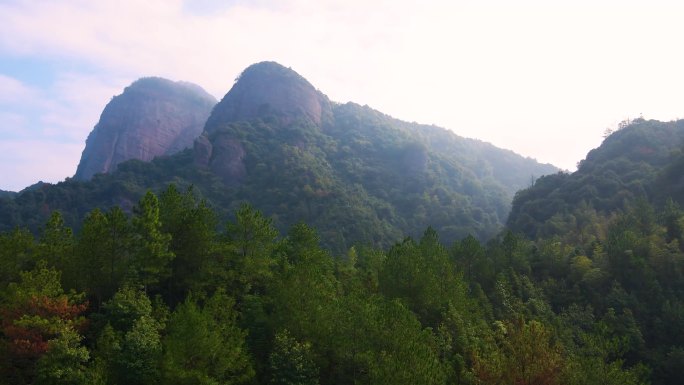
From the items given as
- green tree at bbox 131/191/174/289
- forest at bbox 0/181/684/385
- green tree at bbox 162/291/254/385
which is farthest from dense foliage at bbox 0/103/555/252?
green tree at bbox 162/291/254/385

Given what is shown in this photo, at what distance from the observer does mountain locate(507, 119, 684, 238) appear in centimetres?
8988

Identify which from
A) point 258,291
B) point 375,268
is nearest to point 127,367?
point 258,291

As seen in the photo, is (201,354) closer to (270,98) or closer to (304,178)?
(304,178)

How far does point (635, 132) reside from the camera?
118 metres

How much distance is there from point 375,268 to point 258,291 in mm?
17990

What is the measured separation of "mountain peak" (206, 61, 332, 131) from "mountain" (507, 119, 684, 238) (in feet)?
316

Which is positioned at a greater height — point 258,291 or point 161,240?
point 161,240

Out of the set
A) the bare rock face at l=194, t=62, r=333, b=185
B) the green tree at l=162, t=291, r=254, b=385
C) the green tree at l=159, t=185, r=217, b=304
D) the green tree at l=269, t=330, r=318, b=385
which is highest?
the bare rock face at l=194, t=62, r=333, b=185

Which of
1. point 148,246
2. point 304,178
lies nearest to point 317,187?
point 304,178

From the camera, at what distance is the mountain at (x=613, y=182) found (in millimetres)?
89875

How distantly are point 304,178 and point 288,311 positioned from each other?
9086cm

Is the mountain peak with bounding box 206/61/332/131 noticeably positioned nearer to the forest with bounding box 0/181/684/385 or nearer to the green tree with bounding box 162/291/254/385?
the forest with bounding box 0/181/684/385

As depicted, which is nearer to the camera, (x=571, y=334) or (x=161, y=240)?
(x=161, y=240)

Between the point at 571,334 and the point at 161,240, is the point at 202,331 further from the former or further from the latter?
the point at 571,334
